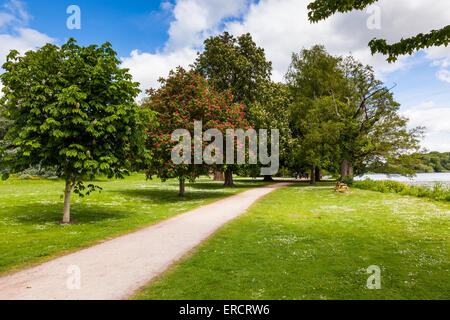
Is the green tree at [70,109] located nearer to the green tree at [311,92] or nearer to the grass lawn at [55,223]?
the grass lawn at [55,223]

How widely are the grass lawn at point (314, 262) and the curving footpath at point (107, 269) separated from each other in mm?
564

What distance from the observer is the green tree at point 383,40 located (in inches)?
287

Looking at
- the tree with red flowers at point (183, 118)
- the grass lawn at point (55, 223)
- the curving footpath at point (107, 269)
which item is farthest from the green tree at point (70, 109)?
the tree with red flowers at point (183, 118)

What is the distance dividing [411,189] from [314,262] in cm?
2231

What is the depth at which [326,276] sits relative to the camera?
6.21 metres

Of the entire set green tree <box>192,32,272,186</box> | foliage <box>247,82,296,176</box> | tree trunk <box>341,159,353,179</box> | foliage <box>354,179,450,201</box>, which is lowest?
foliage <box>354,179,450,201</box>

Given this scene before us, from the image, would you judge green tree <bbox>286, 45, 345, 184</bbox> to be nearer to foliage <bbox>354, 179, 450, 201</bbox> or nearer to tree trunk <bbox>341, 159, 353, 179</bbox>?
tree trunk <bbox>341, 159, 353, 179</bbox>

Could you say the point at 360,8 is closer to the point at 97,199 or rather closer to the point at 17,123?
the point at 17,123

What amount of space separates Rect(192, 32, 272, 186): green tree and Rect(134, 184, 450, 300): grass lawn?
2502 centimetres

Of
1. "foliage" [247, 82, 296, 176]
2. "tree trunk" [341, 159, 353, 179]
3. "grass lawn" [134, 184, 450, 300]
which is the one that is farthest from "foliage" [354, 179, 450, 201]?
"foliage" [247, 82, 296, 176]

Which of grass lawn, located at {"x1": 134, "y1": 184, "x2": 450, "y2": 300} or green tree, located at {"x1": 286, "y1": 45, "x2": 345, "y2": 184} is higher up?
green tree, located at {"x1": 286, "y1": 45, "x2": 345, "y2": 184}

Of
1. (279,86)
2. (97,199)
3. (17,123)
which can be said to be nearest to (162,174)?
(97,199)

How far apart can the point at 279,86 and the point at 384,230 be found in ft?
112

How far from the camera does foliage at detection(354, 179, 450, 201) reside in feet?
66.2
